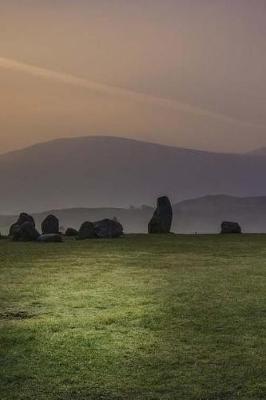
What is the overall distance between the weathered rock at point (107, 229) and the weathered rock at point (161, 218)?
17.4 ft

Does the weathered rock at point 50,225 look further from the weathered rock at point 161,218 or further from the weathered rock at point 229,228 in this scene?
the weathered rock at point 229,228

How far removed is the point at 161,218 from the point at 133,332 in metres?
33.0

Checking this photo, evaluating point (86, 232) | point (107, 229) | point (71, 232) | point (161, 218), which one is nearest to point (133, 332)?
point (107, 229)

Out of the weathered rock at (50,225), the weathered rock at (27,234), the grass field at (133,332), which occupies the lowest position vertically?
the grass field at (133,332)

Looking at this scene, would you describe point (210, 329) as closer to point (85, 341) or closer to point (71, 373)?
point (85, 341)

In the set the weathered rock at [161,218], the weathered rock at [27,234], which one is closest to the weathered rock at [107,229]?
the weathered rock at [27,234]

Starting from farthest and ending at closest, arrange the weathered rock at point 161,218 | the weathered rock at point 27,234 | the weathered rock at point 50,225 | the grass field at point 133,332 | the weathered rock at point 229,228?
the weathered rock at point 161,218, the weathered rock at point 50,225, the weathered rock at point 229,228, the weathered rock at point 27,234, the grass field at point 133,332

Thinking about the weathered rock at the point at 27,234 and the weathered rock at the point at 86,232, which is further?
the weathered rock at the point at 86,232

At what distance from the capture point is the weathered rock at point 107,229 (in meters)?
37.5

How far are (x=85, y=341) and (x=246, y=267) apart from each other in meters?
11.6

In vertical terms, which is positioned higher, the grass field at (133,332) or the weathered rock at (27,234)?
the weathered rock at (27,234)

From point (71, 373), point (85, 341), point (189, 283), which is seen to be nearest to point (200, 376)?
point (71, 373)

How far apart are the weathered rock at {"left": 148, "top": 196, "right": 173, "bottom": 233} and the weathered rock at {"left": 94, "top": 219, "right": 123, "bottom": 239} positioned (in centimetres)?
531

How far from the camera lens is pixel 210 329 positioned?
11.2m
